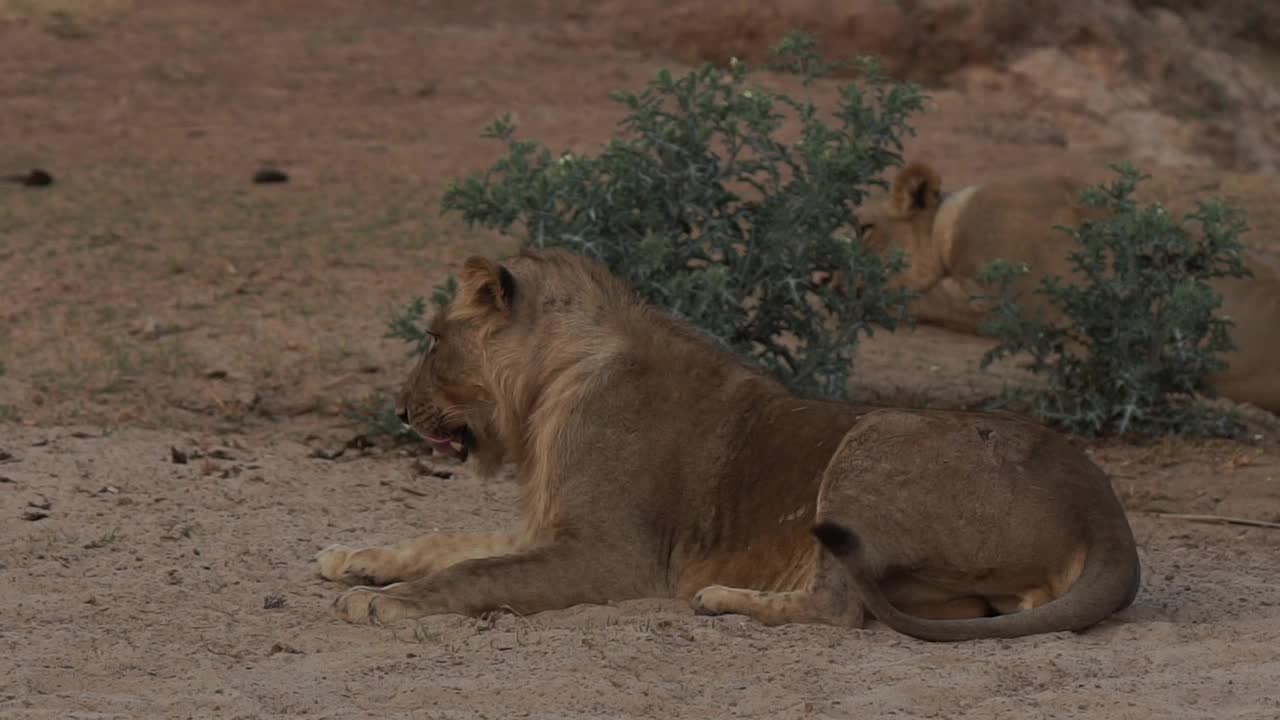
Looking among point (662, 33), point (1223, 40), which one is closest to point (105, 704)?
point (662, 33)

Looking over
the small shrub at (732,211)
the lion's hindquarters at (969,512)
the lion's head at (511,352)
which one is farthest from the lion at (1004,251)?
the lion's hindquarters at (969,512)

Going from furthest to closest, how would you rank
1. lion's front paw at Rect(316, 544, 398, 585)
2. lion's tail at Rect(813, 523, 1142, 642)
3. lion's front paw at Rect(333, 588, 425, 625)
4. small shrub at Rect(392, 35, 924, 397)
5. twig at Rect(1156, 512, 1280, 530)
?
small shrub at Rect(392, 35, 924, 397), twig at Rect(1156, 512, 1280, 530), lion's front paw at Rect(316, 544, 398, 585), lion's front paw at Rect(333, 588, 425, 625), lion's tail at Rect(813, 523, 1142, 642)

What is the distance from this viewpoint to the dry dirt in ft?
15.3

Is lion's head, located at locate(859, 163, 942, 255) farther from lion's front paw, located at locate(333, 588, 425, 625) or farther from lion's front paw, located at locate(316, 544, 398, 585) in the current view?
lion's front paw, located at locate(333, 588, 425, 625)

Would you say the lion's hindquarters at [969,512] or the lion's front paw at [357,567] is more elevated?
the lion's hindquarters at [969,512]

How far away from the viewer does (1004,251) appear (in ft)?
33.7

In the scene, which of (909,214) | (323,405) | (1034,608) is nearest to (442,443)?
(1034,608)

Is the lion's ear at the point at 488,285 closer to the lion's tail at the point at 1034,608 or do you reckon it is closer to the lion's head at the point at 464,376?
the lion's head at the point at 464,376

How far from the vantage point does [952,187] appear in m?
13.0

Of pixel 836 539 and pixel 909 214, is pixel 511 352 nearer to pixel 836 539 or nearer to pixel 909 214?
pixel 836 539

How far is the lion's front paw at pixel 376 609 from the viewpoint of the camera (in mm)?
5344

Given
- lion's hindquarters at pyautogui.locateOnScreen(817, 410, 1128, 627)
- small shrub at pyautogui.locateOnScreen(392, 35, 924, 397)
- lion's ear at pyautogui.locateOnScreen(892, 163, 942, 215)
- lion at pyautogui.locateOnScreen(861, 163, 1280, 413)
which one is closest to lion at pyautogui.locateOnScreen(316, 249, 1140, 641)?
lion's hindquarters at pyautogui.locateOnScreen(817, 410, 1128, 627)

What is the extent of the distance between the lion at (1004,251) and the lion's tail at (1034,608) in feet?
13.8

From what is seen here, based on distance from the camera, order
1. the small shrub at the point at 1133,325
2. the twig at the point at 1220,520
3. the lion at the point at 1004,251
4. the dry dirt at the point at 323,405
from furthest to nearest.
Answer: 1. the lion at the point at 1004,251
2. the small shrub at the point at 1133,325
3. the twig at the point at 1220,520
4. the dry dirt at the point at 323,405
